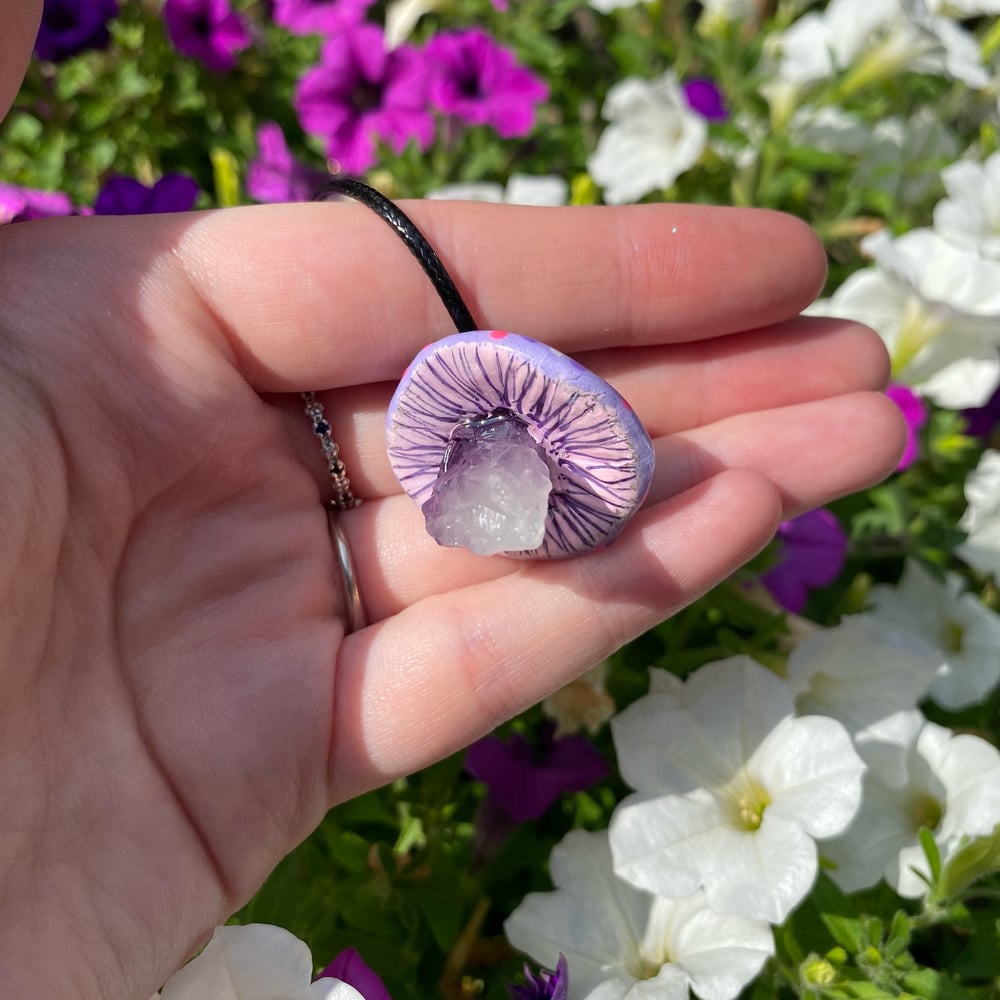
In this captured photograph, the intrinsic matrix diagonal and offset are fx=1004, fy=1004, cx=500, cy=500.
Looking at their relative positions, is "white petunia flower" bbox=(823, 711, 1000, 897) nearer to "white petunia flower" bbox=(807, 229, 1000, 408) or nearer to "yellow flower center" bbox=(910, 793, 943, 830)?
"yellow flower center" bbox=(910, 793, 943, 830)

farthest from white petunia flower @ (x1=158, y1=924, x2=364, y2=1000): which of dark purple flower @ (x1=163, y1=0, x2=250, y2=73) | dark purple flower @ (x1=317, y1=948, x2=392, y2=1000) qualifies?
dark purple flower @ (x1=163, y1=0, x2=250, y2=73)

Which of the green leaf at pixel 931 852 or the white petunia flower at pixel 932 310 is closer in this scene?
the green leaf at pixel 931 852

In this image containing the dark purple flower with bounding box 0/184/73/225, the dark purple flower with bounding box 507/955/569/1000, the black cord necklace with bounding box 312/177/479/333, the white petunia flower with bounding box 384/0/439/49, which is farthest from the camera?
the white petunia flower with bounding box 384/0/439/49

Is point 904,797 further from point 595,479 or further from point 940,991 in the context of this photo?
point 595,479

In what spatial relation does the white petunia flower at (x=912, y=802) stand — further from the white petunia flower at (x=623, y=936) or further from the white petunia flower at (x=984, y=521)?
the white petunia flower at (x=984, y=521)

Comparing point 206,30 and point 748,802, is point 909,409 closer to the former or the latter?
point 748,802

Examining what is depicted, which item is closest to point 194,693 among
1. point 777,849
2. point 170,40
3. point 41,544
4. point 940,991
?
point 41,544

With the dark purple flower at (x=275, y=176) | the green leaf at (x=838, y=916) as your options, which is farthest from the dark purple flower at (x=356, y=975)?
the dark purple flower at (x=275, y=176)

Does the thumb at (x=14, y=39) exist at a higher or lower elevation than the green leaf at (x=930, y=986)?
higher
